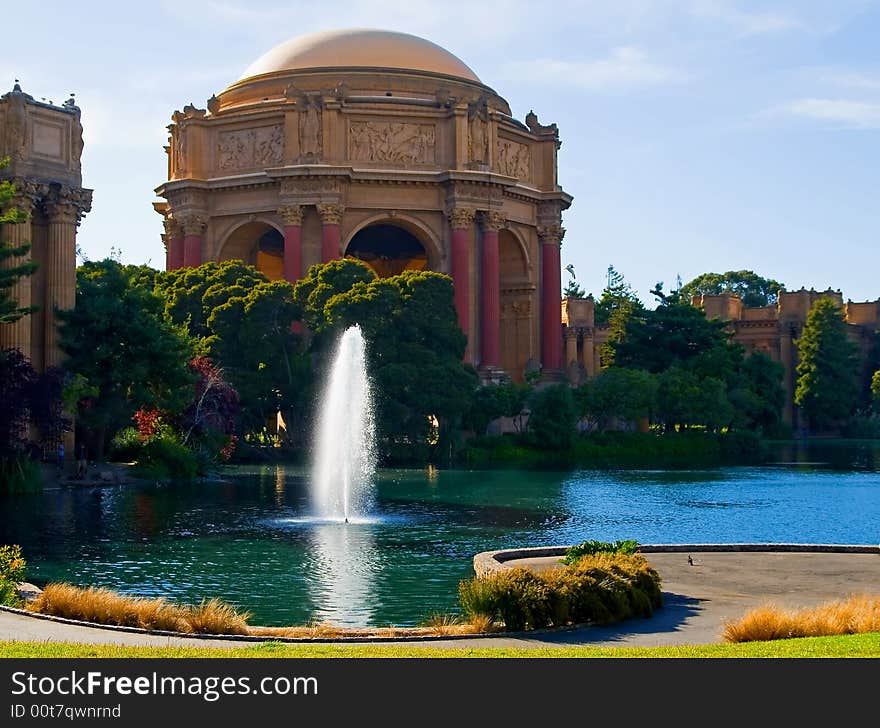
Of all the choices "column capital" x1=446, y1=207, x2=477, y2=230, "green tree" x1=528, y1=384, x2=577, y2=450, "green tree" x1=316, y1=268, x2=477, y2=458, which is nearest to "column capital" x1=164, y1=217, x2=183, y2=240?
"column capital" x1=446, y1=207, x2=477, y2=230

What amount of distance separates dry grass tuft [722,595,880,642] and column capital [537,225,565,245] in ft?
214

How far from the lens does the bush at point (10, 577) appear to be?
14.1 meters

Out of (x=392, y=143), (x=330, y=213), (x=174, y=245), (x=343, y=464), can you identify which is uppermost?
(x=392, y=143)

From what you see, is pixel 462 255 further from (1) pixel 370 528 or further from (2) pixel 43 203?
(1) pixel 370 528

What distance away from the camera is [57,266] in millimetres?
38000

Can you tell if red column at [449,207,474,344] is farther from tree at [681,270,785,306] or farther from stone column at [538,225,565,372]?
tree at [681,270,785,306]

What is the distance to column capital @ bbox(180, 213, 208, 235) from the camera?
7219 cm

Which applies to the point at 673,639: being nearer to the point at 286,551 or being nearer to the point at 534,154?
the point at 286,551

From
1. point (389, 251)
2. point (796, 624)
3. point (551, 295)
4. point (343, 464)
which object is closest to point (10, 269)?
point (343, 464)

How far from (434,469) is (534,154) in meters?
32.9

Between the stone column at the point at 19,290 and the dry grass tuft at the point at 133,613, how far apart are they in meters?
23.9

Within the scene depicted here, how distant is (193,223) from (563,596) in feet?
203

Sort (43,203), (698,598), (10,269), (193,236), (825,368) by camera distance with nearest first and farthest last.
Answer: (698,598) < (10,269) < (43,203) < (193,236) < (825,368)
